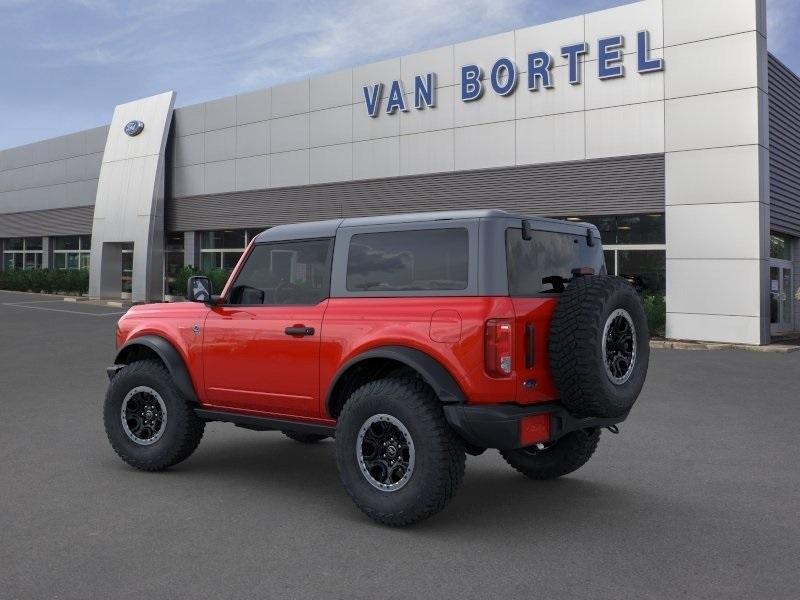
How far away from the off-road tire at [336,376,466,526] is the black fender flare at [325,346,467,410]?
0.44ft

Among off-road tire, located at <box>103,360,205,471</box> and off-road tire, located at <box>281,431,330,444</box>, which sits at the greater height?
off-road tire, located at <box>103,360,205,471</box>

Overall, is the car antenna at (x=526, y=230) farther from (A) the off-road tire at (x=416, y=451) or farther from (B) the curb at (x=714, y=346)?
(B) the curb at (x=714, y=346)

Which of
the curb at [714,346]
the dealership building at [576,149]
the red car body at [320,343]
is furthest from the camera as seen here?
the dealership building at [576,149]

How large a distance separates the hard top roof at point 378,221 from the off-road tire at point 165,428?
1.38 metres

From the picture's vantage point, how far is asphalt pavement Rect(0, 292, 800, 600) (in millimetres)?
3814

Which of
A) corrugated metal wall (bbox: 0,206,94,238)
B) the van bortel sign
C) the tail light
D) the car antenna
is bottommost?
the tail light

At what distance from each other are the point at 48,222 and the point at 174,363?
37.6 metres

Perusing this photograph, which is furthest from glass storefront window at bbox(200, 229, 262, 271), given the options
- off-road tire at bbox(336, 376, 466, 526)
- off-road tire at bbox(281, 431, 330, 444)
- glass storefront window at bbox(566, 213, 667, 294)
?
off-road tire at bbox(336, 376, 466, 526)

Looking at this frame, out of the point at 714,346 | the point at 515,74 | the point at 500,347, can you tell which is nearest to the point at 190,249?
the point at 515,74

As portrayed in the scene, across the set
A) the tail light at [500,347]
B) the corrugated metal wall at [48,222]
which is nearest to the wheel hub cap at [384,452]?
the tail light at [500,347]

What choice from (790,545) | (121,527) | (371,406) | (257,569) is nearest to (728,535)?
(790,545)

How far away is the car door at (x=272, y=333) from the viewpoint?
17.3ft

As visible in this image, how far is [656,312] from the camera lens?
18.4m

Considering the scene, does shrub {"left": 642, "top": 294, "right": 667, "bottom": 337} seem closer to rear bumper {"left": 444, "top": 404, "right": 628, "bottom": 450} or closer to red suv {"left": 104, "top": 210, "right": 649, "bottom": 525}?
red suv {"left": 104, "top": 210, "right": 649, "bottom": 525}
